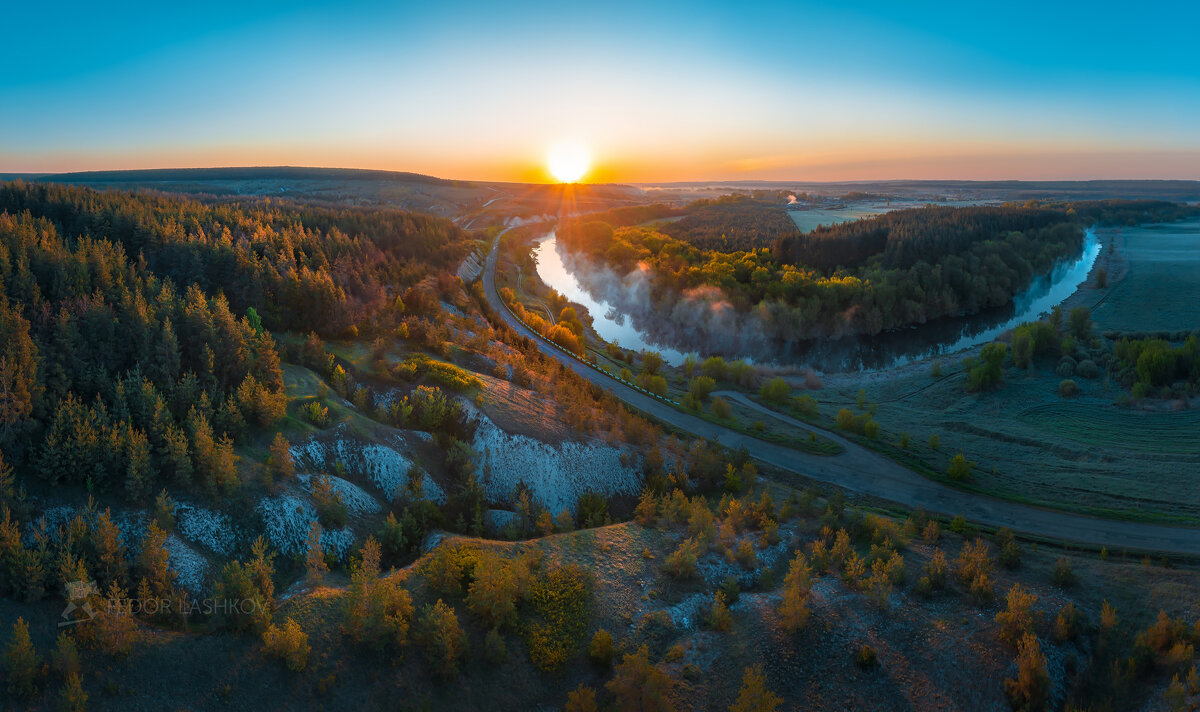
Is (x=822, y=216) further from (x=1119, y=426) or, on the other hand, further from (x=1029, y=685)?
(x=1029, y=685)

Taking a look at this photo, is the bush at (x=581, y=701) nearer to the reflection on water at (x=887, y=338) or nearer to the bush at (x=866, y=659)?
the bush at (x=866, y=659)

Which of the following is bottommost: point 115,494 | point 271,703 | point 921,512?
point 921,512

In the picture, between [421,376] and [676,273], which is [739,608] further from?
[676,273]

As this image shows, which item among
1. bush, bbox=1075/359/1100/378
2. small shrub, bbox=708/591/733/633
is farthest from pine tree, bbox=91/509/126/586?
bush, bbox=1075/359/1100/378

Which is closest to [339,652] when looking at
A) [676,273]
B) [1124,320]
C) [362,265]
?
[362,265]

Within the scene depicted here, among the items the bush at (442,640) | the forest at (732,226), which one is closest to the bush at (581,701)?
the bush at (442,640)

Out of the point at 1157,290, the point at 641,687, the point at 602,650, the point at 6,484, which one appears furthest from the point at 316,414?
the point at 1157,290
